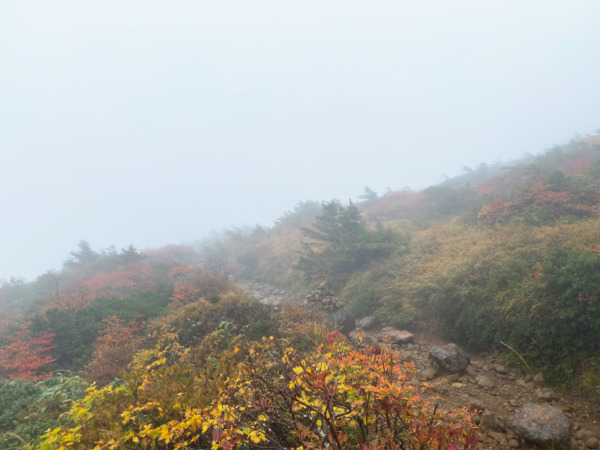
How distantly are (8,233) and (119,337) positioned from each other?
7331 inches

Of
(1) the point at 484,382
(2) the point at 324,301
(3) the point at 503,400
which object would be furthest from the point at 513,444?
(2) the point at 324,301

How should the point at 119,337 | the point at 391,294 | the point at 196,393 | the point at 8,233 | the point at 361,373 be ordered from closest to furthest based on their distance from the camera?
1. the point at 361,373
2. the point at 196,393
3. the point at 119,337
4. the point at 391,294
5. the point at 8,233

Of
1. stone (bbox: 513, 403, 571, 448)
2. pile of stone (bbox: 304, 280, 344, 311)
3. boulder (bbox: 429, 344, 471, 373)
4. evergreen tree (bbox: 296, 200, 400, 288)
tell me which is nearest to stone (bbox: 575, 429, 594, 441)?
stone (bbox: 513, 403, 571, 448)

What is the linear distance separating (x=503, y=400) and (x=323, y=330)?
3741 mm

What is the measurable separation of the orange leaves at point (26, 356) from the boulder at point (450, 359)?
9.23m

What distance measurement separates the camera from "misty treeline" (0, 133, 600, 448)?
4113mm

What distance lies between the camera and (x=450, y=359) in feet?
18.9

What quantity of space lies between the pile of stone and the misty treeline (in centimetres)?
109

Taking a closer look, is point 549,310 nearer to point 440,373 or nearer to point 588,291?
point 588,291

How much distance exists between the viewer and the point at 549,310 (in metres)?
5.41

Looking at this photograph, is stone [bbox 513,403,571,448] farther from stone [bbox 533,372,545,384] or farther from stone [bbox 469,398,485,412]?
stone [bbox 533,372,545,384]

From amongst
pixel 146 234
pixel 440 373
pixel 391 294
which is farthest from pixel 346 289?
pixel 146 234

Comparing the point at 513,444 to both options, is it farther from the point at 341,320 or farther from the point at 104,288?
the point at 104,288

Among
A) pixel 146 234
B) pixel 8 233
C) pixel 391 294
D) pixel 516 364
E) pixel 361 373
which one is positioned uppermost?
pixel 8 233
